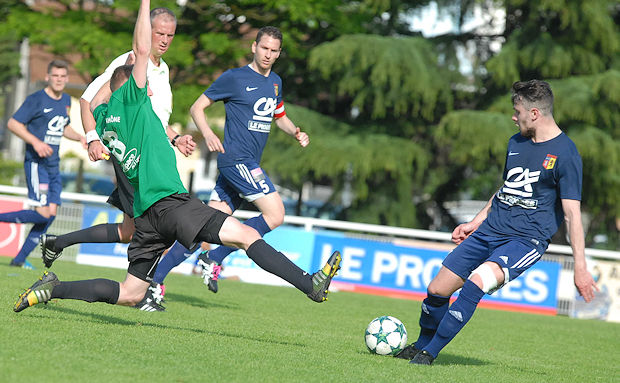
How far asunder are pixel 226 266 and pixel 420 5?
11410mm

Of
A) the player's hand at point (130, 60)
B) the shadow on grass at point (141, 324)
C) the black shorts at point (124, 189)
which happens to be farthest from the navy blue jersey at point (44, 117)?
the black shorts at point (124, 189)

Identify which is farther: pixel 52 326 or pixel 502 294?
pixel 502 294

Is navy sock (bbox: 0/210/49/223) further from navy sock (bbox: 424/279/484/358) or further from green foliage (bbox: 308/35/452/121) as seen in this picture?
green foliage (bbox: 308/35/452/121)

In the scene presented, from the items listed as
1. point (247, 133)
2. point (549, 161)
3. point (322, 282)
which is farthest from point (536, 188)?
point (247, 133)

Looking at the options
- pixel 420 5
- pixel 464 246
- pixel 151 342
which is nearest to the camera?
pixel 151 342

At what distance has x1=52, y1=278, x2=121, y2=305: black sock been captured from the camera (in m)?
5.50

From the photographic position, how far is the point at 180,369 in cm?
448

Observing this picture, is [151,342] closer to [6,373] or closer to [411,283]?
[6,373]

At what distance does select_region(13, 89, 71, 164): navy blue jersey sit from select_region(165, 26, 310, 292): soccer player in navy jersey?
3104mm

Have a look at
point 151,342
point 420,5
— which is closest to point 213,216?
point 151,342

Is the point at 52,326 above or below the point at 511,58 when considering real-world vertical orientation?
below

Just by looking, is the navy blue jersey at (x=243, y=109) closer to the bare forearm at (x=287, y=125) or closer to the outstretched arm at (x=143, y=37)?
the bare forearm at (x=287, y=125)

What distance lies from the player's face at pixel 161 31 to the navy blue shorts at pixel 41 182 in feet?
12.9

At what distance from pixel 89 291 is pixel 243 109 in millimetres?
2862
